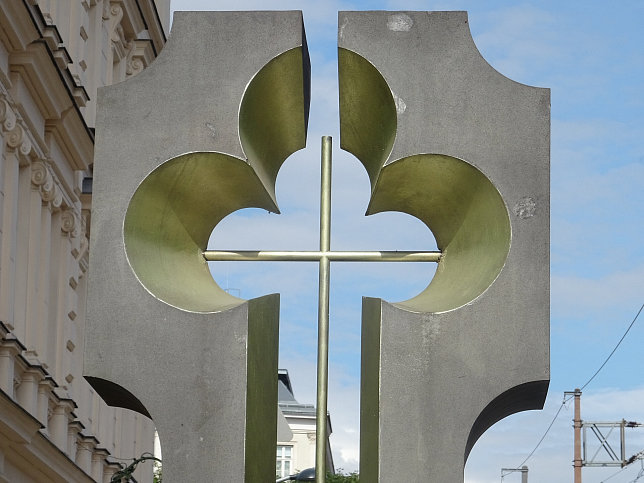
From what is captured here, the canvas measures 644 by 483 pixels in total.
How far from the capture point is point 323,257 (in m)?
9.18

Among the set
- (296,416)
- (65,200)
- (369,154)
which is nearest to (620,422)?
(65,200)

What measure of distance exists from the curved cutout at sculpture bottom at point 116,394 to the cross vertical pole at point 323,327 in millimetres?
970

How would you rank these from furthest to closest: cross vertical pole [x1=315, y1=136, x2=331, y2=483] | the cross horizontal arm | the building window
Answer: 1. the building window
2. the cross horizontal arm
3. cross vertical pole [x1=315, y1=136, x2=331, y2=483]

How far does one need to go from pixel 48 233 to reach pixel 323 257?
15.0 m

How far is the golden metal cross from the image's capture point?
888cm

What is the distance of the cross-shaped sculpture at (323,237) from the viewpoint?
28.6ft

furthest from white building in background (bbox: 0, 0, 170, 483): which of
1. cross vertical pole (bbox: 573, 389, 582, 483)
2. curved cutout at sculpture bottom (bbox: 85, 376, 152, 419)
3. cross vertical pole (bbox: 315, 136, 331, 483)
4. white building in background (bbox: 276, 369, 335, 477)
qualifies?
white building in background (bbox: 276, 369, 335, 477)

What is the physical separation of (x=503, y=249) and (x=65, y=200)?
659 inches

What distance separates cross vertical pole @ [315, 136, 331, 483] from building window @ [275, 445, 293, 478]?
60902mm

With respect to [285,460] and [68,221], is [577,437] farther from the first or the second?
[285,460]

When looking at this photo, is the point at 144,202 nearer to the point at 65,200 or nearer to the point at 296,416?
the point at 65,200

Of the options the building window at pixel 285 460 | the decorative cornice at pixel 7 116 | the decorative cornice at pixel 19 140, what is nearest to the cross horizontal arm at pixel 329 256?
the decorative cornice at pixel 7 116

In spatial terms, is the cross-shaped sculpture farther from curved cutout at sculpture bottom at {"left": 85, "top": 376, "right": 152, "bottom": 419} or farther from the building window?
the building window

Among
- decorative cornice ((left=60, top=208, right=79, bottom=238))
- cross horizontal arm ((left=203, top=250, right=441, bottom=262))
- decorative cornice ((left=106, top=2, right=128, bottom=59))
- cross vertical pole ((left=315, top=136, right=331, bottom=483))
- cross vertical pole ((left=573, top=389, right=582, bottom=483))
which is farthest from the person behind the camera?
cross vertical pole ((left=573, top=389, right=582, bottom=483))
